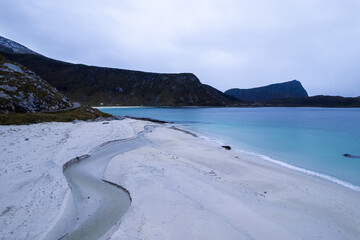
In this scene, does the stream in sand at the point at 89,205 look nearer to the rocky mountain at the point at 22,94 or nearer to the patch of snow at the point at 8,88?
the rocky mountain at the point at 22,94

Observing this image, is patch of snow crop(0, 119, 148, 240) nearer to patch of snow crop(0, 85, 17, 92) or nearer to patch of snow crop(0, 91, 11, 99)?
patch of snow crop(0, 91, 11, 99)

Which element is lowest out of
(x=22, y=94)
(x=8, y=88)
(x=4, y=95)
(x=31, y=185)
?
(x=31, y=185)

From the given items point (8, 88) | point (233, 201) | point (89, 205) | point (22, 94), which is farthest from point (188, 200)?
point (8, 88)

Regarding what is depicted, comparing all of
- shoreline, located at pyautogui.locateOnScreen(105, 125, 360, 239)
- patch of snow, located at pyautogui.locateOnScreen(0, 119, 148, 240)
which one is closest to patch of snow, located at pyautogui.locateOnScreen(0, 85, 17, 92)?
patch of snow, located at pyautogui.locateOnScreen(0, 119, 148, 240)

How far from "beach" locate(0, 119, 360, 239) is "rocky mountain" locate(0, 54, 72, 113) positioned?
21.7 meters

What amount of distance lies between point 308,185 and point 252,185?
12.0 ft

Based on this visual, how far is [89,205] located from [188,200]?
4.15m

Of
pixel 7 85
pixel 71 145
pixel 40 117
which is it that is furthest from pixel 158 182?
pixel 7 85

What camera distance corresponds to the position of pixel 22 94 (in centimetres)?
3266

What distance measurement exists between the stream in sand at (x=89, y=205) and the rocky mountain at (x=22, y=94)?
1054 inches

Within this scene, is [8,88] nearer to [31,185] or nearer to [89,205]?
[31,185]

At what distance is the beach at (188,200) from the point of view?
18.9ft

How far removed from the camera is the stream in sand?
571 cm

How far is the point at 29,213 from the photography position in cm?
607
